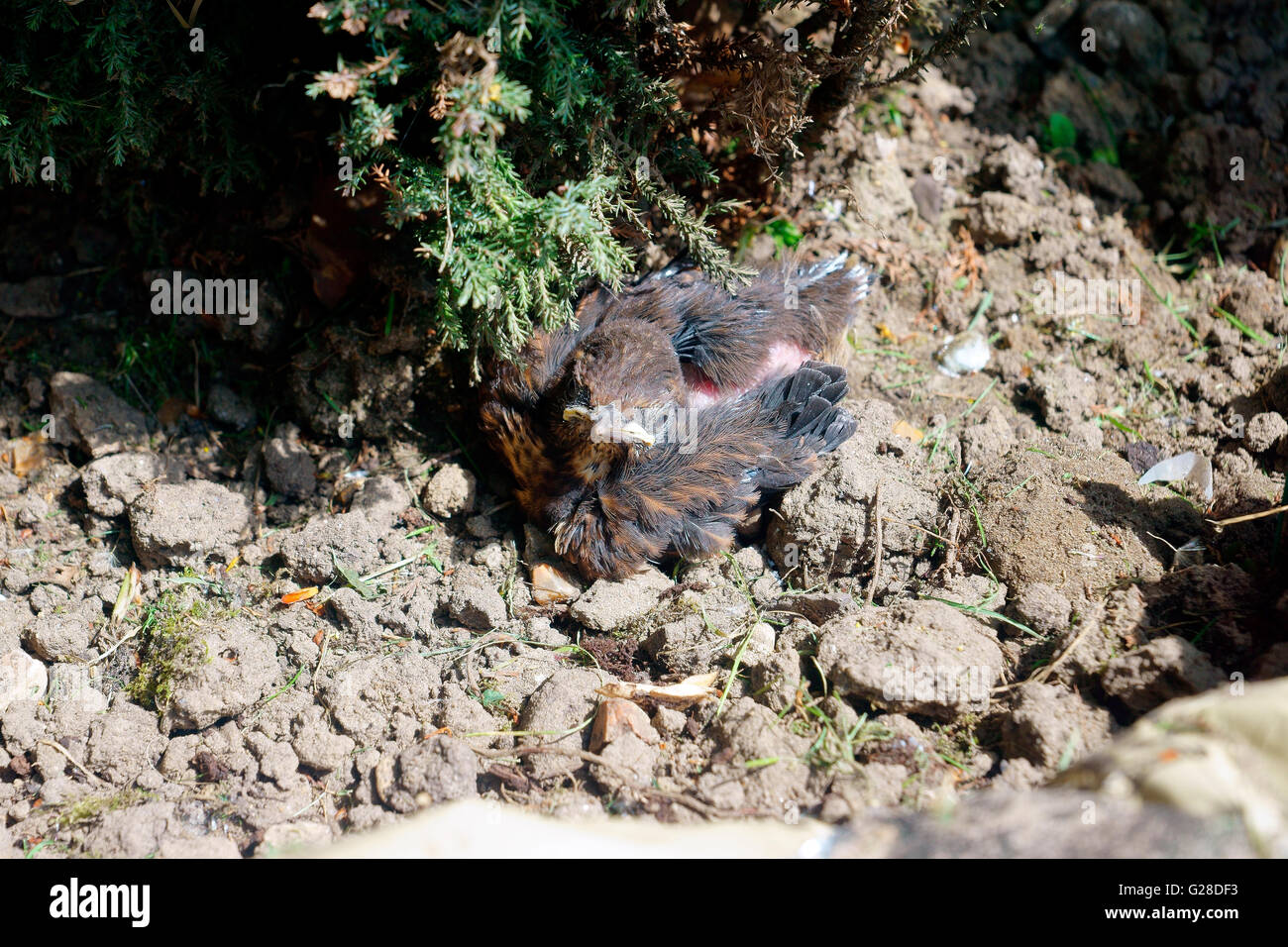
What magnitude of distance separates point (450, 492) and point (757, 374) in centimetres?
150

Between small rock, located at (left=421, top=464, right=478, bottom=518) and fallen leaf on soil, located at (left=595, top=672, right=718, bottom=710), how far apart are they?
1.16 m

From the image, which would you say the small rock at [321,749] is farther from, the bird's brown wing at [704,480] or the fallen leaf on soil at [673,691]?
the bird's brown wing at [704,480]

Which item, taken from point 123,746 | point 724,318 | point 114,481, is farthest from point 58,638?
point 724,318

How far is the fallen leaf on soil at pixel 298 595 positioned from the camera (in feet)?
11.8

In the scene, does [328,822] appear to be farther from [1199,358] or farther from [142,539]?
[1199,358]

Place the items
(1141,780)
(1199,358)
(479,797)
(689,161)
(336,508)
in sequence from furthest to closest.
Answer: (1199,358) < (336,508) < (689,161) < (479,797) < (1141,780)

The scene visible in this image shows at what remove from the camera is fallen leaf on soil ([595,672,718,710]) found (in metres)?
3.16

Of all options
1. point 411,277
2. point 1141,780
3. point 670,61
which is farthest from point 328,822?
point 670,61

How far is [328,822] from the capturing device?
2.96 metres

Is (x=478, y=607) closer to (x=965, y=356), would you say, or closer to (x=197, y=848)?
(x=197, y=848)

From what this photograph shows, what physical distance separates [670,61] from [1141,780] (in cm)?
308

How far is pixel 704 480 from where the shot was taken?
3.61 meters

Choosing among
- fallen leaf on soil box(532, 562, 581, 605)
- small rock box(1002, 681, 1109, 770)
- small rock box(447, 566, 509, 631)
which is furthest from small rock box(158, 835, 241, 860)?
small rock box(1002, 681, 1109, 770)

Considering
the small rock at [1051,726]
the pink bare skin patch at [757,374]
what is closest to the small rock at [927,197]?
the pink bare skin patch at [757,374]
